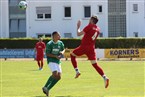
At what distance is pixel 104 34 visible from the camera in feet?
209

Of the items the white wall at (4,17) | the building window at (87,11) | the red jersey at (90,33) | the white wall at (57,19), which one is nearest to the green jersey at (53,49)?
the red jersey at (90,33)

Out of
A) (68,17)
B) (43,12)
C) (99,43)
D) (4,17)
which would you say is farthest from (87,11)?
(4,17)

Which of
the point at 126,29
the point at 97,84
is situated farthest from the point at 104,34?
the point at 97,84

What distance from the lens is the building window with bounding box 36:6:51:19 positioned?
213 feet

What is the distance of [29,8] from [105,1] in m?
10.2

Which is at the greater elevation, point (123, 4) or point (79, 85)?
point (123, 4)

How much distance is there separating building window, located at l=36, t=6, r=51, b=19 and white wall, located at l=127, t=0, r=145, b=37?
10785 millimetres

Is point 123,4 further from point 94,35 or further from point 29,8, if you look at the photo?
point 94,35

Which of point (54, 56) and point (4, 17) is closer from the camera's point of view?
point (54, 56)

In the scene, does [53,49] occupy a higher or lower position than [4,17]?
lower

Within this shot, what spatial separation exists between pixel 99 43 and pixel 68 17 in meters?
11.0

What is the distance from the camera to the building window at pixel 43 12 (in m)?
65.1

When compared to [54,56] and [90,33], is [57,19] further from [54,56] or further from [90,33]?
[54,56]

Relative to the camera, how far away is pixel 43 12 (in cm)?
6544
